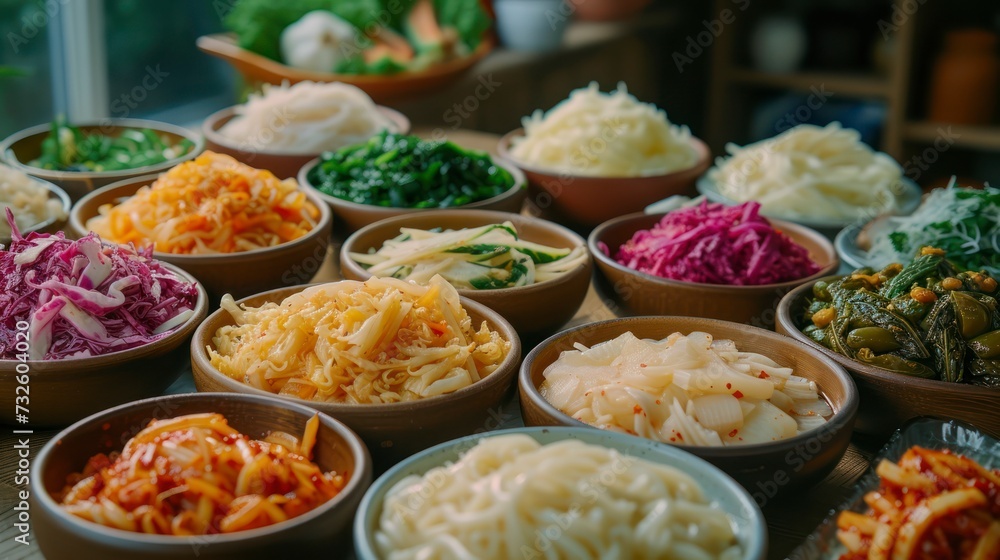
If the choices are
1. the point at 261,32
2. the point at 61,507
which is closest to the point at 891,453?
the point at 61,507

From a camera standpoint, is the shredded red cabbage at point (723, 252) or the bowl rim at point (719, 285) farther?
the shredded red cabbage at point (723, 252)

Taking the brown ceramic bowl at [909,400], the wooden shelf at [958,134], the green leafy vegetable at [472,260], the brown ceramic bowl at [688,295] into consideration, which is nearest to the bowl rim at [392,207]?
the green leafy vegetable at [472,260]

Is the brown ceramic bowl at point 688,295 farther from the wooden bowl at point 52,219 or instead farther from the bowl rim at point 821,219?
the wooden bowl at point 52,219

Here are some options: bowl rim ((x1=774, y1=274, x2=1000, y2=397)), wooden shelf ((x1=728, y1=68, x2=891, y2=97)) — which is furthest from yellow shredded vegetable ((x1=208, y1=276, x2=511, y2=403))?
wooden shelf ((x1=728, y1=68, x2=891, y2=97))

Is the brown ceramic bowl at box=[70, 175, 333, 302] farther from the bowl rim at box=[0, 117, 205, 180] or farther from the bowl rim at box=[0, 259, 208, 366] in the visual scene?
the bowl rim at box=[0, 117, 205, 180]

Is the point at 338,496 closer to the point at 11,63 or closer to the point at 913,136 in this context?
the point at 11,63

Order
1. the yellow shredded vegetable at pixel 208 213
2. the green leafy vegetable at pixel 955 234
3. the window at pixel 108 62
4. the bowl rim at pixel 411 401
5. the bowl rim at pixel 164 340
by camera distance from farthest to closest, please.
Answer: the window at pixel 108 62 → the green leafy vegetable at pixel 955 234 → the yellow shredded vegetable at pixel 208 213 → the bowl rim at pixel 164 340 → the bowl rim at pixel 411 401

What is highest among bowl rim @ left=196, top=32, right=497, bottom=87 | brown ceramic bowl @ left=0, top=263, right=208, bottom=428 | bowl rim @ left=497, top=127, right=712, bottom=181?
bowl rim @ left=196, top=32, right=497, bottom=87
